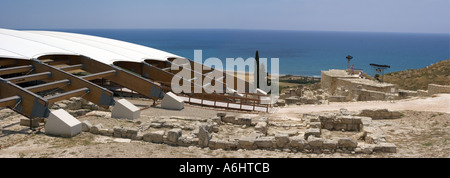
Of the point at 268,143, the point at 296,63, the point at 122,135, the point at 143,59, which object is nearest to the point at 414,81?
the point at 143,59

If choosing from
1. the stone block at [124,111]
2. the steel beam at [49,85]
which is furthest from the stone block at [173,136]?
the steel beam at [49,85]

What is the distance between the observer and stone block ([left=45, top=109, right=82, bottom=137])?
1174 cm

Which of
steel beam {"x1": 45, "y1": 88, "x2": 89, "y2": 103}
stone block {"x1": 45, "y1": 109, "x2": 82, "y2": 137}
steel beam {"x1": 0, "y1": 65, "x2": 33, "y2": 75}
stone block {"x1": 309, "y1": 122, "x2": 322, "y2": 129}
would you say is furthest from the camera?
steel beam {"x1": 0, "y1": 65, "x2": 33, "y2": 75}

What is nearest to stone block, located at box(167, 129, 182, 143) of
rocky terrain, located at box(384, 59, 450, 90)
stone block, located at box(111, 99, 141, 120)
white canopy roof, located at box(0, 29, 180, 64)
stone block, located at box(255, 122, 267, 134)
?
stone block, located at box(255, 122, 267, 134)

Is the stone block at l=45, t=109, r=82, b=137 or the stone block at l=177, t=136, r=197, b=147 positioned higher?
the stone block at l=45, t=109, r=82, b=137

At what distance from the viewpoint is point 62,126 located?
38.7 ft

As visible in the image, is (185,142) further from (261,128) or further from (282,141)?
(261,128)

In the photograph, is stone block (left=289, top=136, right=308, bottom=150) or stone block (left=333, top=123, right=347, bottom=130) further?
stone block (left=333, top=123, right=347, bottom=130)

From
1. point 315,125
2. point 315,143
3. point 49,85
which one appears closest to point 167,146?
Result: point 315,143

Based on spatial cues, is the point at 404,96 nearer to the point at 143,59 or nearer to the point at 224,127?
the point at 224,127

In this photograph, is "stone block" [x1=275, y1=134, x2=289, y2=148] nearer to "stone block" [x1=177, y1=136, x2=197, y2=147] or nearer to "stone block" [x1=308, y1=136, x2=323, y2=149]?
"stone block" [x1=308, y1=136, x2=323, y2=149]

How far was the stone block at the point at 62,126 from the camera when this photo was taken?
1174 cm

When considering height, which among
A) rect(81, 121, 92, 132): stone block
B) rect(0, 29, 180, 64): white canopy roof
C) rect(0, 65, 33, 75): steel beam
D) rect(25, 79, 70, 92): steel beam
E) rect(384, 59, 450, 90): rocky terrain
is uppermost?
rect(0, 29, 180, 64): white canopy roof
